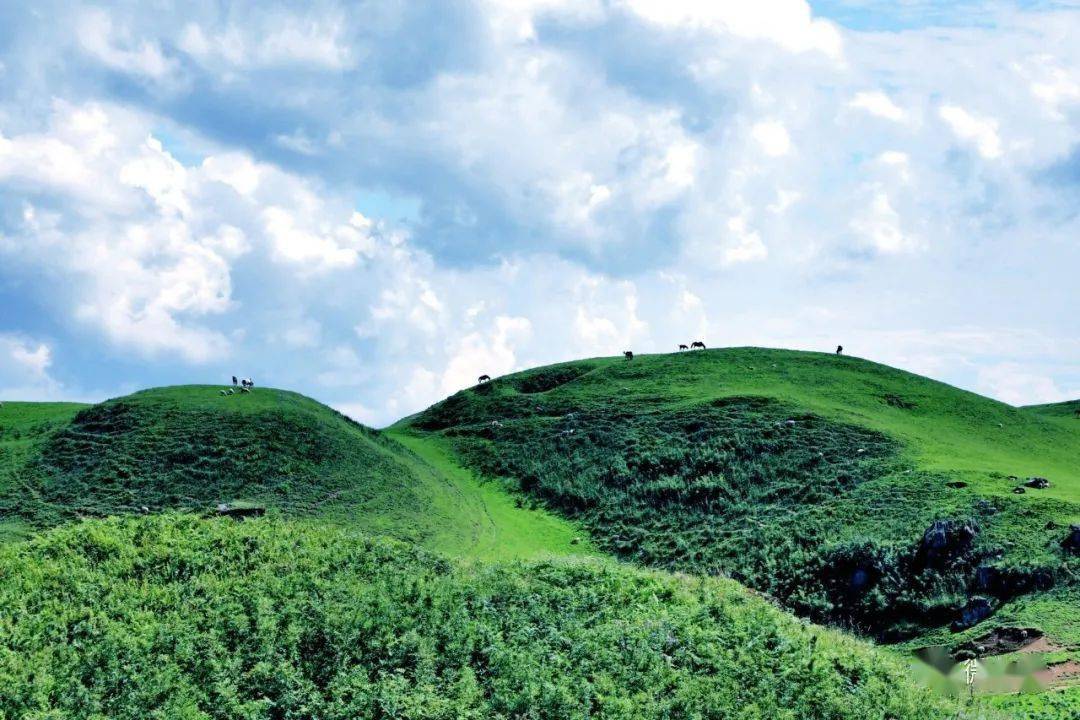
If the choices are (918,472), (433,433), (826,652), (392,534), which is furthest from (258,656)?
(433,433)

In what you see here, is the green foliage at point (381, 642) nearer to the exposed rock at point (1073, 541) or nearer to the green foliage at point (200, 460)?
the exposed rock at point (1073, 541)

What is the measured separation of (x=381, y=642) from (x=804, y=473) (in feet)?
125

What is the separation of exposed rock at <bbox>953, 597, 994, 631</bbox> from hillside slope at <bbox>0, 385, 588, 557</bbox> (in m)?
19.5

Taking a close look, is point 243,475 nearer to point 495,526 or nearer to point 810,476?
point 495,526

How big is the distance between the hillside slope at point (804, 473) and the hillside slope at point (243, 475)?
260 inches

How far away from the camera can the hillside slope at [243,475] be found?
162ft

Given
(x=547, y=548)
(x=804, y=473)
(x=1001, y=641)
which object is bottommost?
(x=1001, y=641)

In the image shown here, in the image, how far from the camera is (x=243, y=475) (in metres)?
53.5

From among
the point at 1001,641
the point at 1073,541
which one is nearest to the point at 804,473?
the point at 1073,541

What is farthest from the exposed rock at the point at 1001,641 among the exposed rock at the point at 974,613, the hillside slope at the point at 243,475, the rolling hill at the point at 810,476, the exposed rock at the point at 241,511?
the exposed rock at the point at 241,511

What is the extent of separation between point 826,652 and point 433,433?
174 ft

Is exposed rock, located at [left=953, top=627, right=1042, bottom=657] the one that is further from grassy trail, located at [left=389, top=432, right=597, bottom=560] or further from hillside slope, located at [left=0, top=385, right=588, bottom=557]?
hillside slope, located at [left=0, top=385, right=588, bottom=557]

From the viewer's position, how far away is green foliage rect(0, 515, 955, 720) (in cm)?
2419

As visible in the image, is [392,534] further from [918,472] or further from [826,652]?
[918,472]
